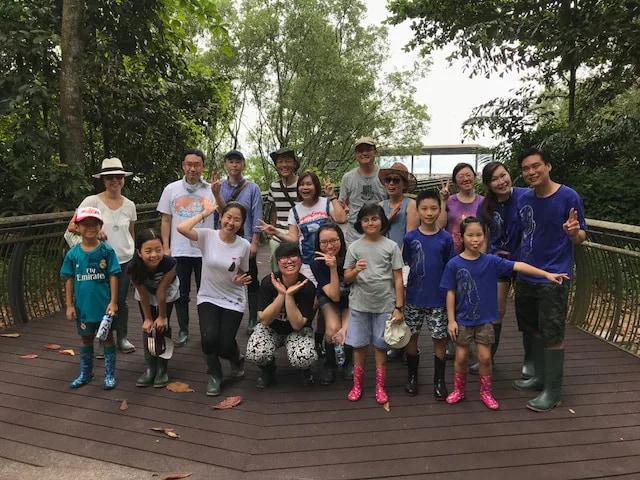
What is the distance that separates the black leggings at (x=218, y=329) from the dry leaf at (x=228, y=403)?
0.31 meters

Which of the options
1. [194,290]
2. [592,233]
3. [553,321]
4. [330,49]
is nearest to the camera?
[553,321]

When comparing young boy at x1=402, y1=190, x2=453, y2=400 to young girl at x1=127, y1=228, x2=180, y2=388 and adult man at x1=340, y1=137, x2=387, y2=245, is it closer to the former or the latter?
adult man at x1=340, y1=137, x2=387, y2=245

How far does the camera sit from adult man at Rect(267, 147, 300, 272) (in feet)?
12.3

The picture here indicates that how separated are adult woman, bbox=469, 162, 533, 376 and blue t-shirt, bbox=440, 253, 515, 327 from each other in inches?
13.0

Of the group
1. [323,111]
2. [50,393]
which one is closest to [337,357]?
[50,393]

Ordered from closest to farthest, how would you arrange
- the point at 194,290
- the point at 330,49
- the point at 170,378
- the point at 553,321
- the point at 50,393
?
the point at 553,321 < the point at 50,393 < the point at 170,378 < the point at 194,290 < the point at 330,49

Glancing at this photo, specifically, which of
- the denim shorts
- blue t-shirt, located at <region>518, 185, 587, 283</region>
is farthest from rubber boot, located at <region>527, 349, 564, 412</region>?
the denim shorts

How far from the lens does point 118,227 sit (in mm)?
3680

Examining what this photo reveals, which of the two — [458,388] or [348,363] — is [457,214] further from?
[348,363]

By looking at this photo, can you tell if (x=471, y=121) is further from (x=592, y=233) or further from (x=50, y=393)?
(x=50, y=393)

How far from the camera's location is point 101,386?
3.29 m

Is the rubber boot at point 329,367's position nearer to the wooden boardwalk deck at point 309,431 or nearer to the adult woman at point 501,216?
the wooden boardwalk deck at point 309,431

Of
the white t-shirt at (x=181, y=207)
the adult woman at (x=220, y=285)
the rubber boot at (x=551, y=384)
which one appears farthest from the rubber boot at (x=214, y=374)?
the rubber boot at (x=551, y=384)

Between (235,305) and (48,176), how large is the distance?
3502mm
